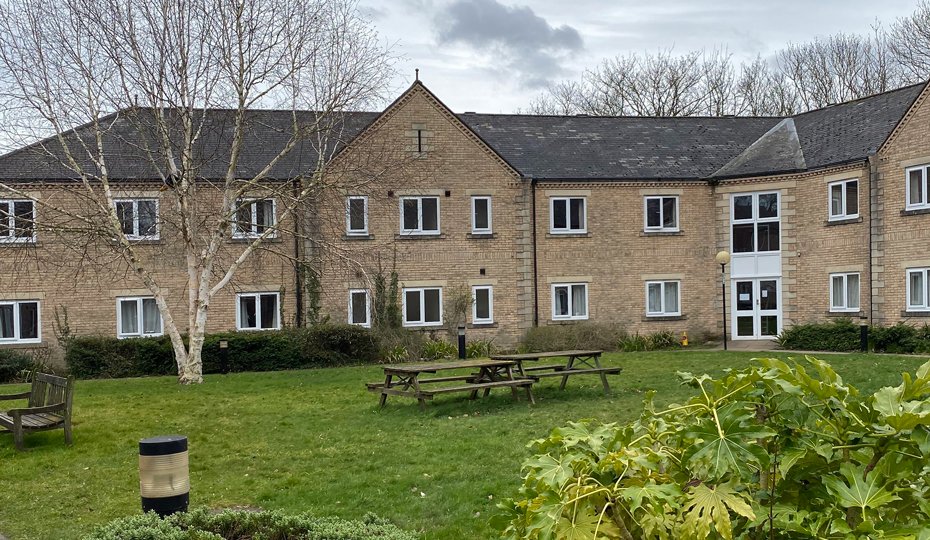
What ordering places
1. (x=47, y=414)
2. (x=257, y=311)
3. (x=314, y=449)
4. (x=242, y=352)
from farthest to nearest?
(x=257, y=311) → (x=242, y=352) → (x=47, y=414) → (x=314, y=449)

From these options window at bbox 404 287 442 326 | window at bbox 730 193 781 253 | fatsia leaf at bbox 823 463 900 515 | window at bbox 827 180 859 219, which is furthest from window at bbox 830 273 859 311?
fatsia leaf at bbox 823 463 900 515

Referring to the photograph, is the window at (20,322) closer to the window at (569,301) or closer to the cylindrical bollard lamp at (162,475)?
the window at (569,301)

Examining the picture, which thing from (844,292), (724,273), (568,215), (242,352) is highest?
(568,215)

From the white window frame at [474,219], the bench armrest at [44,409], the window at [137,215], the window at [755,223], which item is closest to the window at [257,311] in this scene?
the window at [137,215]

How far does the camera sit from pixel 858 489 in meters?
2.76

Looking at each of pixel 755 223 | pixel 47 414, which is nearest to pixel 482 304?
pixel 755 223

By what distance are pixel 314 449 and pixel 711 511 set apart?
9.17m

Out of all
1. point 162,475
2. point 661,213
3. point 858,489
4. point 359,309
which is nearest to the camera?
point 858,489

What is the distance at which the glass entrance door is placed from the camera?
2827 centimetres

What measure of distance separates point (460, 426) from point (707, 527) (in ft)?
33.3

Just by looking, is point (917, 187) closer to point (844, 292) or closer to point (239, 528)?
point (844, 292)

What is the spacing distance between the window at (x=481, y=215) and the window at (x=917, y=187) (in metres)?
12.6

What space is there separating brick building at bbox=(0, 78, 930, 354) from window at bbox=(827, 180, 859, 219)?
55mm

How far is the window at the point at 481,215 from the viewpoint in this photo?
27.8 metres
